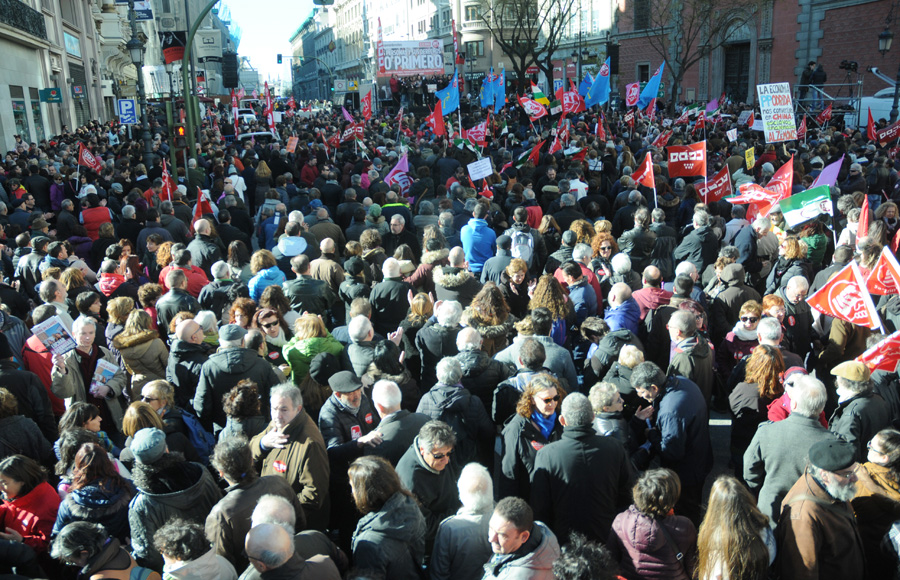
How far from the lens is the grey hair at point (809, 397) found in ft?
12.7

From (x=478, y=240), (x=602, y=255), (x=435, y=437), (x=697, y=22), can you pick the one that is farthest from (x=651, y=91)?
(x=435, y=437)

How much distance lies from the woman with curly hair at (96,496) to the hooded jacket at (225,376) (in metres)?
1.18

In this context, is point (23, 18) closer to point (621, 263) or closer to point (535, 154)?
point (535, 154)

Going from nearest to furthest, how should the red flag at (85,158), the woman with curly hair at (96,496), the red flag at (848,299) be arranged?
the woman with curly hair at (96,496) < the red flag at (848,299) < the red flag at (85,158)

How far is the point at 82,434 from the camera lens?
3.91 meters

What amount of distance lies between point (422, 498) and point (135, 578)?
1462mm

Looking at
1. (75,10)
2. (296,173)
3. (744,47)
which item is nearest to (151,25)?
(75,10)

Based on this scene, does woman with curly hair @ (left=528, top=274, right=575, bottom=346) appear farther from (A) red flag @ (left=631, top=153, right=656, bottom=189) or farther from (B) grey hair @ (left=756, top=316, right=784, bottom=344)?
A: (A) red flag @ (left=631, top=153, right=656, bottom=189)

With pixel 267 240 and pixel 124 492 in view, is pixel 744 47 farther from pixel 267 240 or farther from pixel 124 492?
pixel 124 492

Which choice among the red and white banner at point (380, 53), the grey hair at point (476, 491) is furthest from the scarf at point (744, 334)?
the red and white banner at point (380, 53)

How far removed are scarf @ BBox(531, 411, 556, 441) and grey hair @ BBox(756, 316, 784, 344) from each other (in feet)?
5.64

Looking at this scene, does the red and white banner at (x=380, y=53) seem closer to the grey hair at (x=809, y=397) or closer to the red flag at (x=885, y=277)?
the red flag at (x=885, y=277)

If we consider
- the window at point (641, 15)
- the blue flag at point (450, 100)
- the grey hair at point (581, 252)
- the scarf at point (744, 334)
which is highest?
the window at point (641, 15)

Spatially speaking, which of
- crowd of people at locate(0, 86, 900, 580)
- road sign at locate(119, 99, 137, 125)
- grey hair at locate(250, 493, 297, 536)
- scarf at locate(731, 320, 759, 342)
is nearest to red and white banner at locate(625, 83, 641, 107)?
crowd of people at locate(0, 86, 900, 580)
